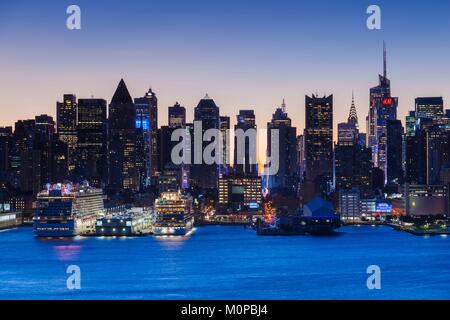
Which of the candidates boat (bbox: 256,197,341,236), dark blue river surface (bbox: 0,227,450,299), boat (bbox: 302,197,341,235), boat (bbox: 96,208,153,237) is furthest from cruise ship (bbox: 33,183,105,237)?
boat (bbox: 302,197,341,235)

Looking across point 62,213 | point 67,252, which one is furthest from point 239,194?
point 67,252

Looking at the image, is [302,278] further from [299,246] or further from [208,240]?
[208,240]

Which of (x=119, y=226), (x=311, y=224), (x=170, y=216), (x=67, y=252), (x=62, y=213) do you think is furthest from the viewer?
(x=311, y=224)

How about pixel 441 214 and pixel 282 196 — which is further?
pixel 282 196

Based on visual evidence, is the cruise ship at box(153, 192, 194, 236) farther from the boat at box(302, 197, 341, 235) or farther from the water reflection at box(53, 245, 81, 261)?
the water reflection at box(53, 245, 81, 261)

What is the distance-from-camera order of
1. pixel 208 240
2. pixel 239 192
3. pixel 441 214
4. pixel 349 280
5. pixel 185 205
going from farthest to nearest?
pixel 239 192 → pixel 441 214 → pixel 185 205 → pixel 208 240 → pixel 349 280

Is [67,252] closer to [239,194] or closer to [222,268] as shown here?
[222,268]
